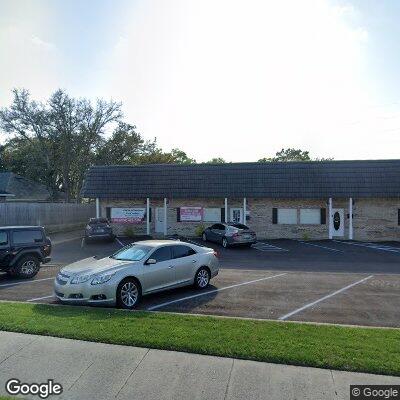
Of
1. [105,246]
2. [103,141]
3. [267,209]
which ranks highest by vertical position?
[103,141]

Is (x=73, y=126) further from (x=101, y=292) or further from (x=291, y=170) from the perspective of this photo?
(x=101, y=292)

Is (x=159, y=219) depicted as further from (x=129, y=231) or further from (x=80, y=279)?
(x=80, y=279)

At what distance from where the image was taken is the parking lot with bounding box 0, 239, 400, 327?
28.2ft

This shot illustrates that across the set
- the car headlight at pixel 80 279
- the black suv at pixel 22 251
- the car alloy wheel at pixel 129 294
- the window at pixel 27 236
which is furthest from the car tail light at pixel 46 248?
the car alloy wheel at pixel 129 294

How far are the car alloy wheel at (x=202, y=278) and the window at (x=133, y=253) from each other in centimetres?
173

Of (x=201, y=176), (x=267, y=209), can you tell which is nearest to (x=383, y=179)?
(x=267, y=209)

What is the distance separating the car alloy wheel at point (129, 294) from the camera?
902 centimetres

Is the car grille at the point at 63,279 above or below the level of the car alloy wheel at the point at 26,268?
above

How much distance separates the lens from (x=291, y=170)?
28.0 metres

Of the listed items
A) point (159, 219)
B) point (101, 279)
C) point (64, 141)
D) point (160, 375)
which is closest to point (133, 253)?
point (101, 279)

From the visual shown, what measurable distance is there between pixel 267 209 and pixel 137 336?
71.1 ft

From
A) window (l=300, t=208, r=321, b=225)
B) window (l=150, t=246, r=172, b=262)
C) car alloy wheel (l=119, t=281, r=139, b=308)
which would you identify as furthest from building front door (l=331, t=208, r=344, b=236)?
car alloy wheel (l=119, t=281, r=139, b=308)

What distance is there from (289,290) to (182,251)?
3135 millimetres

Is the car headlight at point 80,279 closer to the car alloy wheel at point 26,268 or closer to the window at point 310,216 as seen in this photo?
the car alloy wheel at point 26,268
